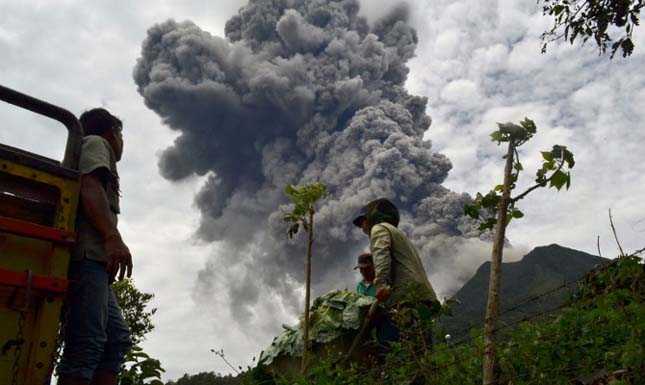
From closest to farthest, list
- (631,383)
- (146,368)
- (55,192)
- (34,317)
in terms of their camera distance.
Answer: (34,317) < (55,192) < (631,383) < (146,368)

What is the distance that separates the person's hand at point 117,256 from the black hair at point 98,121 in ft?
2.63

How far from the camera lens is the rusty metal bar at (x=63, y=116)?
2256 mm

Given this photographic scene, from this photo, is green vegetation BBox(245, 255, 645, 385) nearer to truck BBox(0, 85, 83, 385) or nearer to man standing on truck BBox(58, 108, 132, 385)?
man standing on truck BBox(58, 108, 132, 385)

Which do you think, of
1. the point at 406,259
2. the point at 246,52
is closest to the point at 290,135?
the point at 246,52

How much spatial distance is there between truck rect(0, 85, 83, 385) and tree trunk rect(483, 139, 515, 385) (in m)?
1.84

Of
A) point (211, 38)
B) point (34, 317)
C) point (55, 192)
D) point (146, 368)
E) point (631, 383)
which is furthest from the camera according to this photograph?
point (211, 38)

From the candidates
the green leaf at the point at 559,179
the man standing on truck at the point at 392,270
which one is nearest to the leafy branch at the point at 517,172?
the green leaf at the point at 559,179

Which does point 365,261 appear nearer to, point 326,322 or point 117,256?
point 326,322

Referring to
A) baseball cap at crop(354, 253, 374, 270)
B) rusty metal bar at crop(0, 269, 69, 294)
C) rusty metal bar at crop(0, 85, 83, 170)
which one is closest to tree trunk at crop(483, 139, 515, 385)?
rusty metal bar at crop(0, 269, 69, 294)

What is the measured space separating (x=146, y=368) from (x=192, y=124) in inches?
2297

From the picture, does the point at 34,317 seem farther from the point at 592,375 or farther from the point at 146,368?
the point at 592,375

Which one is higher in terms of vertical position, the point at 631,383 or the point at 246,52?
the point at 246,52

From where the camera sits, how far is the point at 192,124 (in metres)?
59.1

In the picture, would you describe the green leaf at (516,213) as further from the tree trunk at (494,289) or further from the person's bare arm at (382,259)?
the person's bare arm at (382,259)
